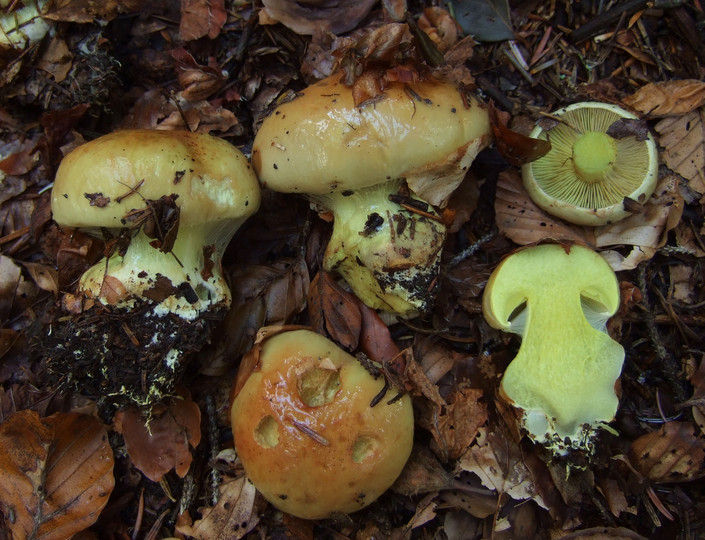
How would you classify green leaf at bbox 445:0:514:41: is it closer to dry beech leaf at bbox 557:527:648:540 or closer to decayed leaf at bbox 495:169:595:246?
decayed leaf at bbox 495:169:595:246

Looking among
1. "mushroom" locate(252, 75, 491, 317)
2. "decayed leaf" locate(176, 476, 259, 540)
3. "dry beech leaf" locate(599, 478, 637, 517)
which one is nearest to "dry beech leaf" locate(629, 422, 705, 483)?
"dry beech leaf" locate(599, 478, 637, 517)

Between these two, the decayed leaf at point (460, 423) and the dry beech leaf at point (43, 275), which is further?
the dry beech leaf at point (43, 275)

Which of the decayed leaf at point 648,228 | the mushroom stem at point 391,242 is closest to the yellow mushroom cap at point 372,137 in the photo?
the mushroom stem at point 391,242

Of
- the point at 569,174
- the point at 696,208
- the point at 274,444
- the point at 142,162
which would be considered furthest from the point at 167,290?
the point at 696,208

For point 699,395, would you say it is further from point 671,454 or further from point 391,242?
point 391,242

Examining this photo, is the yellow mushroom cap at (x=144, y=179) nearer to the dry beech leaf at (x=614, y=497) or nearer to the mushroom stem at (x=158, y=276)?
the mushroom stem at (x=158, y=276)
